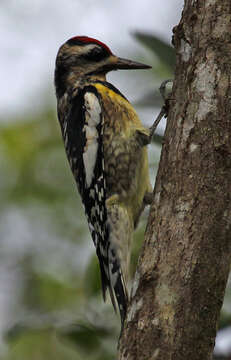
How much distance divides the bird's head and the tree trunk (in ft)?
5.90

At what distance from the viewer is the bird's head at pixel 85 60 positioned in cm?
425

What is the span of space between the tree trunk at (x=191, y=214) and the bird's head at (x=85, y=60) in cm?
180

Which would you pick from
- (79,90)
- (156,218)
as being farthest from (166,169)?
(79,90)

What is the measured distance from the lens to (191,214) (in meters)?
2.19

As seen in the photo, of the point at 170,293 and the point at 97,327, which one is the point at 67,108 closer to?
the point at 97,327

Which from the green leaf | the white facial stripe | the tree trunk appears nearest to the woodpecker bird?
the white facial stripe

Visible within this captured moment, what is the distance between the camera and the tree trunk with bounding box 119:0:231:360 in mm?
2076

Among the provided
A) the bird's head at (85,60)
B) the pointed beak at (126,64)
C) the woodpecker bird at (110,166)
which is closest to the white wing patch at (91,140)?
the woodpecker bird at (110,166)

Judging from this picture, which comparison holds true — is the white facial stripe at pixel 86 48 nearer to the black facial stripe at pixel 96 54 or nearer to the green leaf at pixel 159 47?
the black facial stripe at pixel 96 54

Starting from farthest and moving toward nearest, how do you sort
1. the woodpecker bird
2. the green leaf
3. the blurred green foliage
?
1. the blurred green foliage
2. the woodpecker bird
3. the green leaf

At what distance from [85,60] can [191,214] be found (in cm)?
238

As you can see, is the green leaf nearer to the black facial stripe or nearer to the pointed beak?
the pointed beak

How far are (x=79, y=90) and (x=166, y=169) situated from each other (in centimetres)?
196

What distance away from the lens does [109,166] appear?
12.6ft
